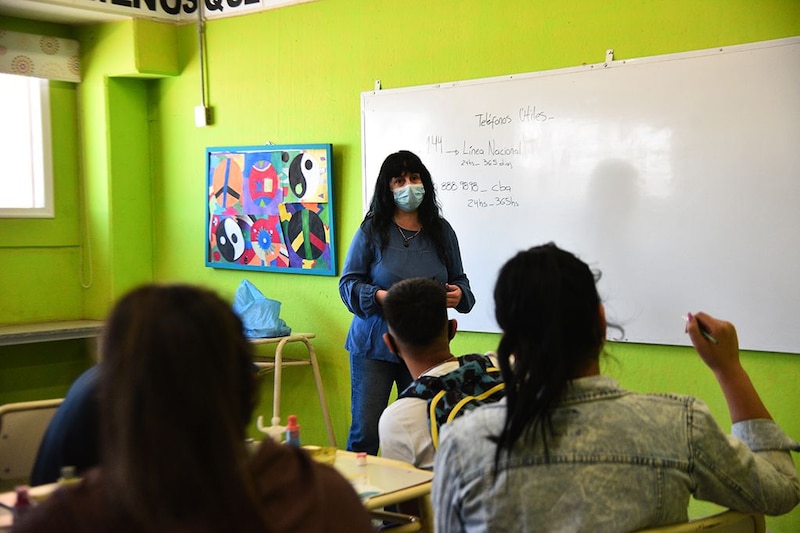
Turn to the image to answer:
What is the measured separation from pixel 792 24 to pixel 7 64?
3986 mm

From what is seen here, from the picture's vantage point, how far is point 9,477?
2582mm

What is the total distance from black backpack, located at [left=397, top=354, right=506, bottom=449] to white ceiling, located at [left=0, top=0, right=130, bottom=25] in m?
3.61

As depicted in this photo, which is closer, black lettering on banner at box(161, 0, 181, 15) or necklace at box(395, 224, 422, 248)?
necklace at box(395, 224, 422, 248)

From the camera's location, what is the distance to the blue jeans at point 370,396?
11.3 ft

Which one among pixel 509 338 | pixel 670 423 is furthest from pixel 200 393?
pixel 670 423

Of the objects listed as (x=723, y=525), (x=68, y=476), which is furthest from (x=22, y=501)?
(x=723, y=525)

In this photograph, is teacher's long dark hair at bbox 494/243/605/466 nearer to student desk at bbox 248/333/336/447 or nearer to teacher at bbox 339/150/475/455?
teacher at bbox 339/150/475/455

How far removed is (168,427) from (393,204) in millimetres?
2586

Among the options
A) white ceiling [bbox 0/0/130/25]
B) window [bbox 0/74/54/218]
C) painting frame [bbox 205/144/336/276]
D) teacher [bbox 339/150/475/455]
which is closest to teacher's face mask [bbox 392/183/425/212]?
teacher [bbox 339/150/475/455]

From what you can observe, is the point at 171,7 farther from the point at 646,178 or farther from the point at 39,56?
the point at 646,178

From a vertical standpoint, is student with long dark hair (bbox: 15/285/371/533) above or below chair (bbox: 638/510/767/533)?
above

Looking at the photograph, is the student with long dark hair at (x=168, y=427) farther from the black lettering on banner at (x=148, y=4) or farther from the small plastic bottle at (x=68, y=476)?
the black lettering on banner at (x=148, y=4)

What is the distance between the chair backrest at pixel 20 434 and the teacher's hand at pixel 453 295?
1403 millimetres

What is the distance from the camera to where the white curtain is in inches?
193
